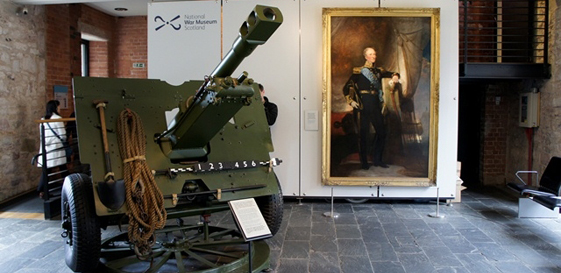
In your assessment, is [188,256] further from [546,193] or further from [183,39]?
[546,193]

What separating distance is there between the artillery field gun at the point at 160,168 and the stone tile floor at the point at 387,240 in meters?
0.59

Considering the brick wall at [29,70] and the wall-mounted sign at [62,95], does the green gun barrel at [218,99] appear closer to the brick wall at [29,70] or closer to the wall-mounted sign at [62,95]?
the brick wall at [29,70]

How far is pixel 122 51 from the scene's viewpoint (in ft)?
34.4

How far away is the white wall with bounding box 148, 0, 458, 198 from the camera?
617 centimetres

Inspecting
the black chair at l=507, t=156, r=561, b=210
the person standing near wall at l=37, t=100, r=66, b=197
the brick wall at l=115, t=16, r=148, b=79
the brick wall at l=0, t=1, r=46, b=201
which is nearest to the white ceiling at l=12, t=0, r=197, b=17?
the brick wall at l=115, t=16, r=148, b=79

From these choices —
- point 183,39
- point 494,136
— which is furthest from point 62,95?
point 494,136

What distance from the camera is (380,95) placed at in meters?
6.11

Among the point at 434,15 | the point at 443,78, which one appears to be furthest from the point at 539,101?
the point at 434,15

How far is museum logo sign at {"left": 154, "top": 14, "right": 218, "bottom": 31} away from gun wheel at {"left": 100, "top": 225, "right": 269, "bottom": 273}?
3.28 metres

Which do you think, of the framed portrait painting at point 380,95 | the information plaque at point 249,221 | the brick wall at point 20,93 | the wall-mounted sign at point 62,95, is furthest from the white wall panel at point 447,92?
the wall-mounted sign at point 62,95

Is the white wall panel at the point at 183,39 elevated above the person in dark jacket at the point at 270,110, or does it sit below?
above

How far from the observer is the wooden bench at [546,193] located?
15.9 ft

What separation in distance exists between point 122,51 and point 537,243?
934 centimetres

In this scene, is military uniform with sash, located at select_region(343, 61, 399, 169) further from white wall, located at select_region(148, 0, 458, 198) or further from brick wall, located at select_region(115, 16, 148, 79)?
brick wall, located at select_region(115, 16, 148, 79)
